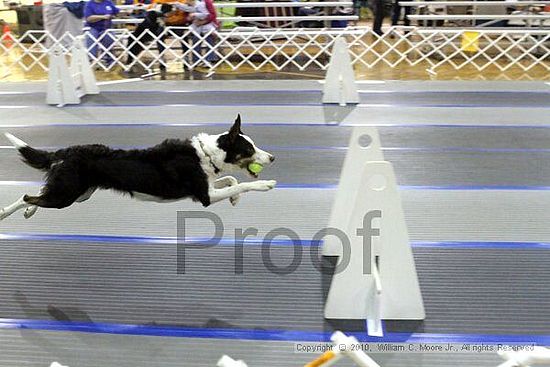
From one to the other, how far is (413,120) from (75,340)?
473 centimetres

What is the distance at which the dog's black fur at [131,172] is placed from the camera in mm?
2850

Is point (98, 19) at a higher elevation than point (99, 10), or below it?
below

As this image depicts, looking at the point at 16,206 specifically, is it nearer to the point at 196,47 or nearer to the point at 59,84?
the point at 59,84

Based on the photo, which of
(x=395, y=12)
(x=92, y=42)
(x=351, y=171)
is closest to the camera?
(x=351, y=171)

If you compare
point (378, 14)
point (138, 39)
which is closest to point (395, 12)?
point (378, 14)

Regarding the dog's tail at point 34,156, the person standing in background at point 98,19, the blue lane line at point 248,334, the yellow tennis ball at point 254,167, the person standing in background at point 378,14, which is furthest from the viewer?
the person standing in background at point 378,14

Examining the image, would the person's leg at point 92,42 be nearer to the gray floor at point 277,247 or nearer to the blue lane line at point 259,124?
the gray floor at point 277,247

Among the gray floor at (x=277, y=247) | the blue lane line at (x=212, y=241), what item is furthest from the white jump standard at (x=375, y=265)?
the blue lane line at (x=212, y=241)

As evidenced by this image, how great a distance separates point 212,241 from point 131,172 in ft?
2.71

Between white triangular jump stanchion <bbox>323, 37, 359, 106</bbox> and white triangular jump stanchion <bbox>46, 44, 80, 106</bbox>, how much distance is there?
3.30 m

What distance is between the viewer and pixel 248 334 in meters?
2.54

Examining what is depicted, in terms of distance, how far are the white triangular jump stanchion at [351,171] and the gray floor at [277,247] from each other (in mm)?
237

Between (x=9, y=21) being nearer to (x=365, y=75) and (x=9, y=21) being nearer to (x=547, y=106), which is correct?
(x=365, y=75)

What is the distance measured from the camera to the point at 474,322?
258 centimetres
